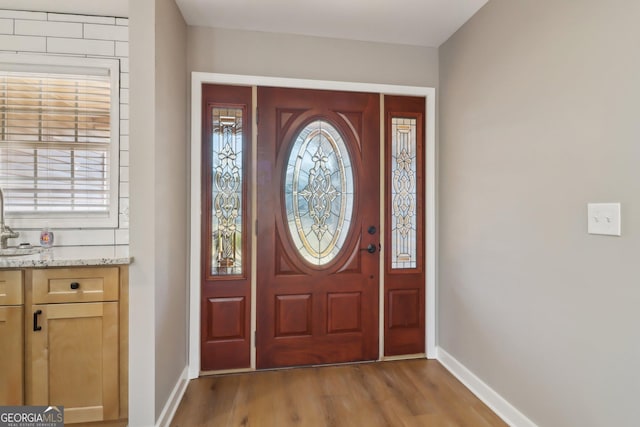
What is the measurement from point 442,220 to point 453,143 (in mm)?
609

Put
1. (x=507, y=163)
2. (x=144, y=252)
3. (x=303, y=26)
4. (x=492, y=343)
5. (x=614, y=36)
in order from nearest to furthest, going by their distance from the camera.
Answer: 1. (x=614, y=36)
2. (x=144, y=252)
3. (x=507, y=163)
4. (x=492, y=343)
5. (x=303, y=26)

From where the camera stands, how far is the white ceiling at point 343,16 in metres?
2.08

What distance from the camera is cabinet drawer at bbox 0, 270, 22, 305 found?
5.10 feet

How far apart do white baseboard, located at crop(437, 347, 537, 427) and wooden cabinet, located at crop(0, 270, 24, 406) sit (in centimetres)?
259

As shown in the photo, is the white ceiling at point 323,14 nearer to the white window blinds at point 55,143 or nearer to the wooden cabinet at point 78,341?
the white window blinds at point 55,143

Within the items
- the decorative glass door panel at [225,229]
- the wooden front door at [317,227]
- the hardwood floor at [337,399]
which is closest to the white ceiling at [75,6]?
the decorative glass door panel at [225,229]

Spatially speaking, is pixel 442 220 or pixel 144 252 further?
pixel 442 220

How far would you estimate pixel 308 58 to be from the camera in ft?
8.07

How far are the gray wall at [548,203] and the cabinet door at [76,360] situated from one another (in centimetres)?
218

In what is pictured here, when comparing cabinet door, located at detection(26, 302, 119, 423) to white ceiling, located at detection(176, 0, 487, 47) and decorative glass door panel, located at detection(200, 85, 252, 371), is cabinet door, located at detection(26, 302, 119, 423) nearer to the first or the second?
decorative glass door panel, located at detection(200, 85, 252, 371)

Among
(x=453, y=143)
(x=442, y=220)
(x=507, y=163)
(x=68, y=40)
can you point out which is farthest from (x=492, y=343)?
(x=68, y=40)

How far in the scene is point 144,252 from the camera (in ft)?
5.49

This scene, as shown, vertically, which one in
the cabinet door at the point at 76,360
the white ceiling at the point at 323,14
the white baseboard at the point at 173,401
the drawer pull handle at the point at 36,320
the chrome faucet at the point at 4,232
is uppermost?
the white ceiling at the point at 323,14

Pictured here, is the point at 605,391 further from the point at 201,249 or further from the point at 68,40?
the point at 68,40
